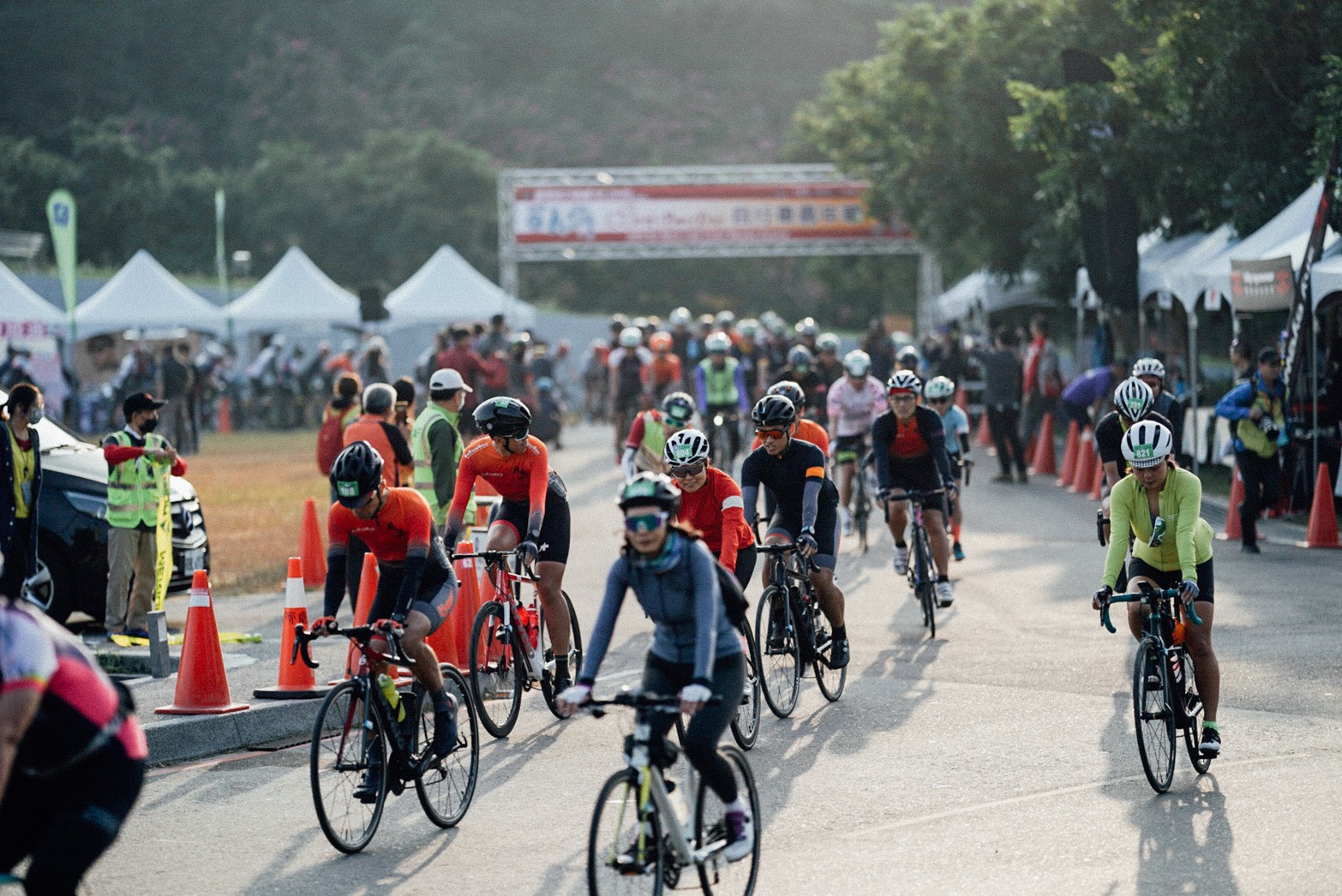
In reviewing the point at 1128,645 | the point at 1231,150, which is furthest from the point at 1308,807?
the point at 1231,150

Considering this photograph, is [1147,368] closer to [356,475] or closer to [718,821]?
[356,475]

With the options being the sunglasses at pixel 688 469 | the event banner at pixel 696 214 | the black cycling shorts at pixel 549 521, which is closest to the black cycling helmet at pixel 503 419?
the black cycling shorts at pixel 549 521

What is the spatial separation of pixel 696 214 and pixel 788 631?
33200 mm

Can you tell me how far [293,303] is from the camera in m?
40.1

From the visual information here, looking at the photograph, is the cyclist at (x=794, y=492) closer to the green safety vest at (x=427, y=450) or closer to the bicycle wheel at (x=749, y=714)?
the bicycle wheel at (x=749, y=714)

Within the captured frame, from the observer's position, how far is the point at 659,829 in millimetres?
6113

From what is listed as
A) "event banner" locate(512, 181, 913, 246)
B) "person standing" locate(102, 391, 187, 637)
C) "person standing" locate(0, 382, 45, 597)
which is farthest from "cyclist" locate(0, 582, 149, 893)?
"event banner" locate(512, 181, 913, 246)

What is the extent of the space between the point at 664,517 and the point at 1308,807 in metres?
3.42

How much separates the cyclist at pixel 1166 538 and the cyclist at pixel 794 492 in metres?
2.12

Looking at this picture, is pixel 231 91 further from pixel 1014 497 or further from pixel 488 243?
pixel 1014 497

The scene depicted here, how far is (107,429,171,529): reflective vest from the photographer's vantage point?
12.5 meters

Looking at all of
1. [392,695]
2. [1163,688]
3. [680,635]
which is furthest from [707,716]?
[1163,688]

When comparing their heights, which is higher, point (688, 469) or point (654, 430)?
point (688, 469)

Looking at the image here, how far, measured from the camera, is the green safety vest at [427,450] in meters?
13.3
